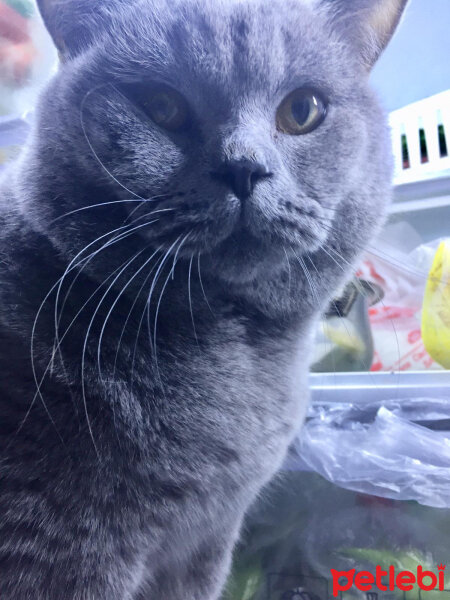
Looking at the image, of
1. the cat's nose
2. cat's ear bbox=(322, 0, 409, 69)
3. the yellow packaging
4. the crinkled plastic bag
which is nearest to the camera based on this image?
the cat's nose

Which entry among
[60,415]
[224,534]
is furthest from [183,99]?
[224,534]

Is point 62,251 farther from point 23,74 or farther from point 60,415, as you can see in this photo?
point 23,74

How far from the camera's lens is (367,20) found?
55 centimetres

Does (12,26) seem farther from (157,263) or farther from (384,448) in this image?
(384,448)

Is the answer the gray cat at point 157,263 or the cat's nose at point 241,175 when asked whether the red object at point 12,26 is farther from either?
the cat's nose at point 241,175

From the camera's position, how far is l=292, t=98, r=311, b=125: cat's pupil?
0.48m

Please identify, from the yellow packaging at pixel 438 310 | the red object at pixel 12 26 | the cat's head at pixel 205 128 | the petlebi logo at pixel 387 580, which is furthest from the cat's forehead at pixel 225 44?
the petlebi logo at pixel 387 580

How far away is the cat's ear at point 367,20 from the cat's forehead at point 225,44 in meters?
0.07

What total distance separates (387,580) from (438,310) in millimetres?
418

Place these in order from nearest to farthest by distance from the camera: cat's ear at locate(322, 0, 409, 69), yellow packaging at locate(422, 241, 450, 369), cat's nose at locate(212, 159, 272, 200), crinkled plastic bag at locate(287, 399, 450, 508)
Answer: cat's nose at locate(212, 159, 272, 200) → cat's ear at locate(322, 0, 409, 69) → crinkled plastic bag at locate(287, 399, 450, 508) → yellow packaging at locate(422, 241, 450, 369)

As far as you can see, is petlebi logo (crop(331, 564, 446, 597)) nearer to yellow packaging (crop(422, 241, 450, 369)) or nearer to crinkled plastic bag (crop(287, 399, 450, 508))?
crinkled plastic bag (crop(287, 399, 450, 508))

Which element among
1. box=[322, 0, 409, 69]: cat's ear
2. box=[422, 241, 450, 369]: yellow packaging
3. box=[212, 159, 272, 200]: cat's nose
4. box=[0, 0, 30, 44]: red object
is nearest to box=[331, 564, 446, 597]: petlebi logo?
box=[422, 241, 450, 369]: yellow packaging

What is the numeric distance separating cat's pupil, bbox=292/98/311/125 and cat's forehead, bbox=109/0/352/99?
22 mm

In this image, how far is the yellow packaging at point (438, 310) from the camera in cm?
82
